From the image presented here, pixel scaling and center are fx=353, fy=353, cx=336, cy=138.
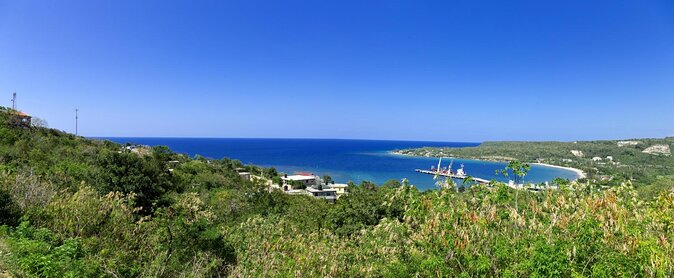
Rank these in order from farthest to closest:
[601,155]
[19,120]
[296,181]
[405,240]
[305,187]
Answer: [601,155]
[296,181]
[305,187]
[19,120]
[405,240]

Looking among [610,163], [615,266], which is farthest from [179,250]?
[610,163]

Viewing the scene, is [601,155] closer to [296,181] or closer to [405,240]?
[296,181]

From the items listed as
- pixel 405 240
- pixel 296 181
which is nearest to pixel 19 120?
pixel 296 181

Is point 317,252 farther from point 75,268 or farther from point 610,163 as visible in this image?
point 610,163

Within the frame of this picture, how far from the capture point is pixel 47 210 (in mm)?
6664

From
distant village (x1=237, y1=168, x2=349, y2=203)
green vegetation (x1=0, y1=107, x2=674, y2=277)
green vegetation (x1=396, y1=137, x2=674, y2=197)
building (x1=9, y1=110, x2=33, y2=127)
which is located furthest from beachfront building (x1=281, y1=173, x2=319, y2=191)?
green vegetation (x1=396, y1=137, x2=674, y2=197)

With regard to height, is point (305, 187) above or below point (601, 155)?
below

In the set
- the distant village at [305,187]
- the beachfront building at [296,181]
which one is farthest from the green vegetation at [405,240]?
the beachfront building at [296,181]

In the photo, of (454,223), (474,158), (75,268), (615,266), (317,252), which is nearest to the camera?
(615,266)

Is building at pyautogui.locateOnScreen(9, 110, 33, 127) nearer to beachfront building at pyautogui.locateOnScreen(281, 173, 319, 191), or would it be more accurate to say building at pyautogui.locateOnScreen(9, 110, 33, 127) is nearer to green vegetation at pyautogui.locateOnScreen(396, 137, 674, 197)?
beachfront building at pyautogui.locateOnScreen(281, 173, 319, 191)

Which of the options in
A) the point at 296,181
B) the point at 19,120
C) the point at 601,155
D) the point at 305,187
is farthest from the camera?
the point at 601,155

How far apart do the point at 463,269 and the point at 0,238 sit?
269 inches

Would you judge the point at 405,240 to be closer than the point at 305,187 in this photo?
Yes

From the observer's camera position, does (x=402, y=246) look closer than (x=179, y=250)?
Yes
